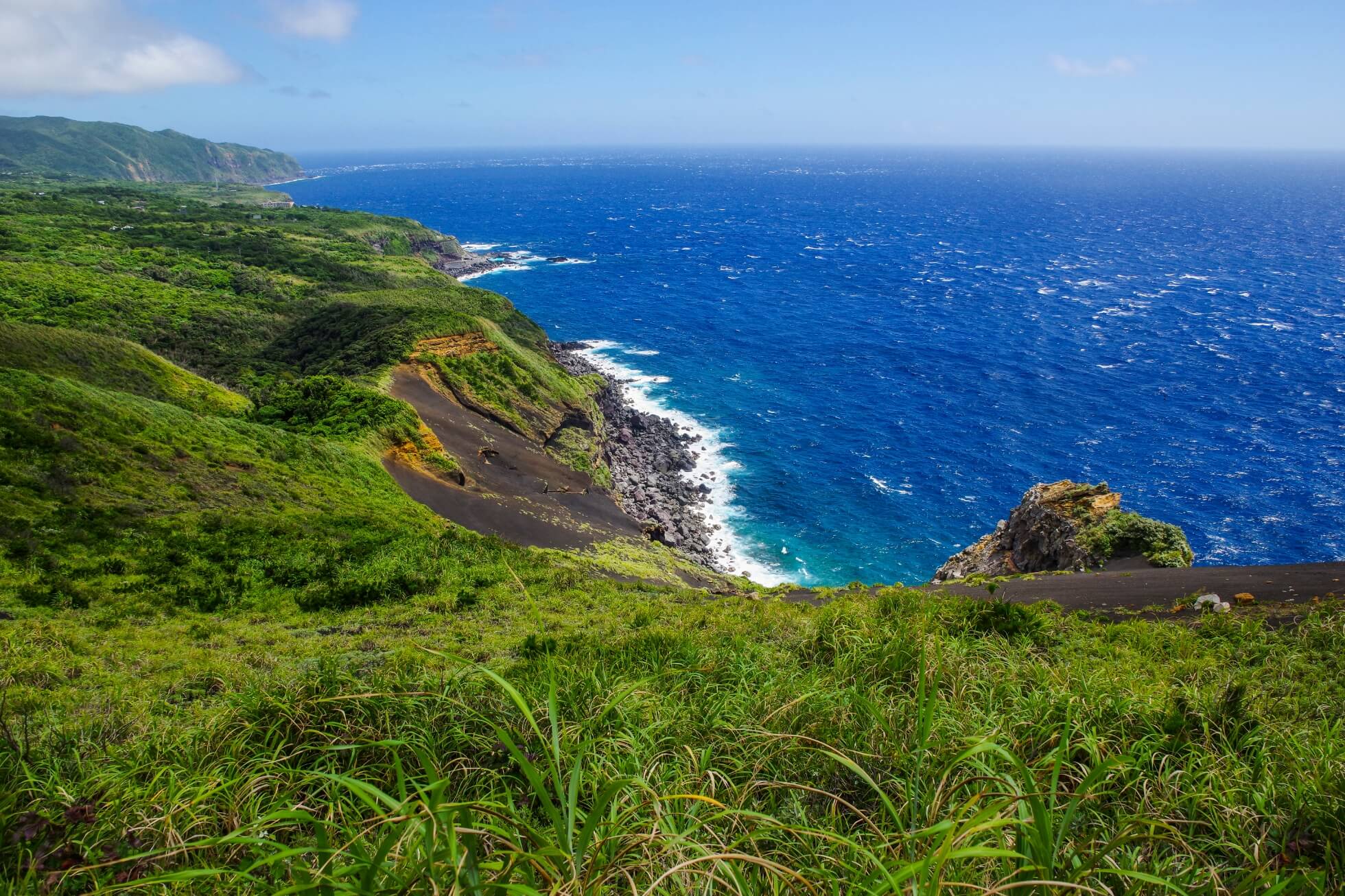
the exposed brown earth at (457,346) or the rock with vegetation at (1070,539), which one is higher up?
the exposed brown earth at (457,346)

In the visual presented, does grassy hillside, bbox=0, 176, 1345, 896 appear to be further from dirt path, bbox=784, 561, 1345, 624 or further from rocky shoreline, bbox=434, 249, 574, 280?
rocky shoreline, bbox=434, 249, 574, 280

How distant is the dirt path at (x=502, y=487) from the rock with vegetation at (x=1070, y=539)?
20638 mm

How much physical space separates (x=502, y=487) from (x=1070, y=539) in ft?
101

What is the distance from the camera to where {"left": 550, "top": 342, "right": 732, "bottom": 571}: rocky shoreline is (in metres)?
45.4

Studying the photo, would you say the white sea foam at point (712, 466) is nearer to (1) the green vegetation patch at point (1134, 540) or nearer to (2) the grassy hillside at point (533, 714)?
(2) the grassy hillside at point (533, 714)

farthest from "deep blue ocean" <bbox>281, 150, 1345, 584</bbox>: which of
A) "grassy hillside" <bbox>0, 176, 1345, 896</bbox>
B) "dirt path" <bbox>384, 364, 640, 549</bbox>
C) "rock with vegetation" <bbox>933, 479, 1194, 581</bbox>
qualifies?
"grassy hillside" <bbox>0, 176, 1345, 896</bbox>

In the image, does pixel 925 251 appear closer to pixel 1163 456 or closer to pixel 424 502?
pixel 1163 456

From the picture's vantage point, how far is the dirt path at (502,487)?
3516cm

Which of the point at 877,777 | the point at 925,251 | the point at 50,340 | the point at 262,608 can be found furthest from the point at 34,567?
the point at 925,251

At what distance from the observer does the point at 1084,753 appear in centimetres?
691

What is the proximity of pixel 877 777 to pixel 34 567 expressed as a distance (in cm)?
2258

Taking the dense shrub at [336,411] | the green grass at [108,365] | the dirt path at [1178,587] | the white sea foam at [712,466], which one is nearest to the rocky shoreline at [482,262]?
the white sea foam at [712,466]

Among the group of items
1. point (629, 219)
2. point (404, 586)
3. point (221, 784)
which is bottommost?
point (404, 586)

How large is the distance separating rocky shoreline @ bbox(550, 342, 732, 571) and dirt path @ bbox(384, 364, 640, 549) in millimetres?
4338
